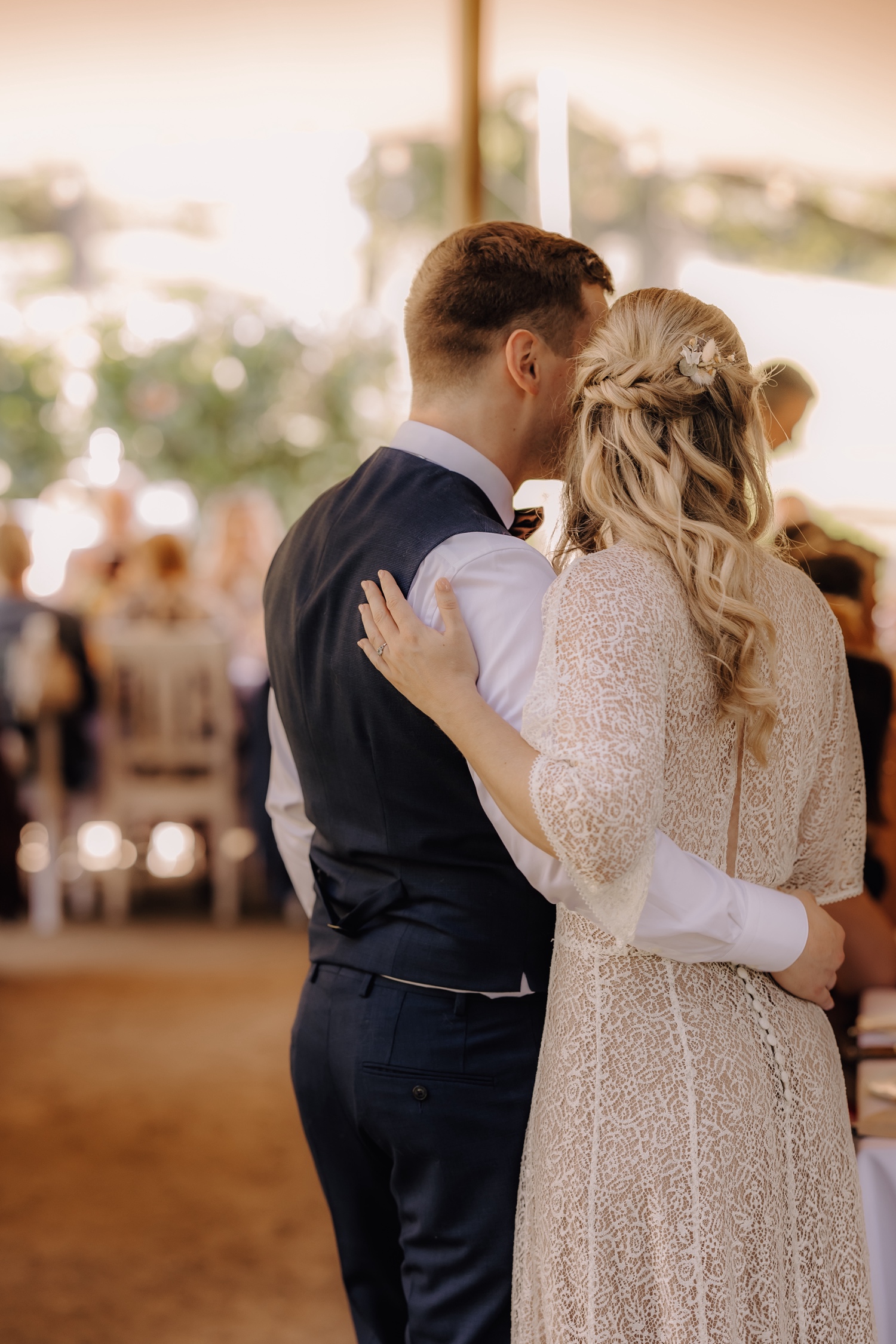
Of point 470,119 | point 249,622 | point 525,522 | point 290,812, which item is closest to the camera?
point 525,522

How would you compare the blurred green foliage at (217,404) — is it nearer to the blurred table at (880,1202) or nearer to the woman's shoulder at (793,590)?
the blurred table at (880,1202)

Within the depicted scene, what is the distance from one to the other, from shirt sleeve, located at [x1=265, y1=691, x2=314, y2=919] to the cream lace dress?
0.52 m

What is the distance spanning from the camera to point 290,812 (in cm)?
161

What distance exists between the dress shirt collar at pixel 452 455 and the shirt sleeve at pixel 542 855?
127 millimetres

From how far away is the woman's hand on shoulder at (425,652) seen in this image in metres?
1.15

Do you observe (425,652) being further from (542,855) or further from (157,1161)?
(157,1161)

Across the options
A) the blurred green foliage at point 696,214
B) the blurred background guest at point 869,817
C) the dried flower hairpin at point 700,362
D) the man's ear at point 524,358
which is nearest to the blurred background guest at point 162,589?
the blurred background guest at point 869,817

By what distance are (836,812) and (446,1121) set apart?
49 centimetres

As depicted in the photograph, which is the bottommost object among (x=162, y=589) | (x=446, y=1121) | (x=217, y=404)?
(x=446, y=1121)

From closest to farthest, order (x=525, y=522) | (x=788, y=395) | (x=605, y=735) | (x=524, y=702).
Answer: (x=605, y=735)
(x=524, y=702)
(x=525, y=522)
(x=788, y=395)

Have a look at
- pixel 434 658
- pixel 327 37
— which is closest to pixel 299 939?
pixel 327 37

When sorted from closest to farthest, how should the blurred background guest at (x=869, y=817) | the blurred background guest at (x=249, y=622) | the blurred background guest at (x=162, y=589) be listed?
the blurred background guest at (x=869, y=817)
the blurred background guest at (x=249, y=622)
the blurred background guest at (x=162, y=589)

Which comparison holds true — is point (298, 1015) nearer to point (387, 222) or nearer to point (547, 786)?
point (547, 786)

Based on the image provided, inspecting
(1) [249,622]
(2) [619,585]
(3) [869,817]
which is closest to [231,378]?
(1) [249,622]
